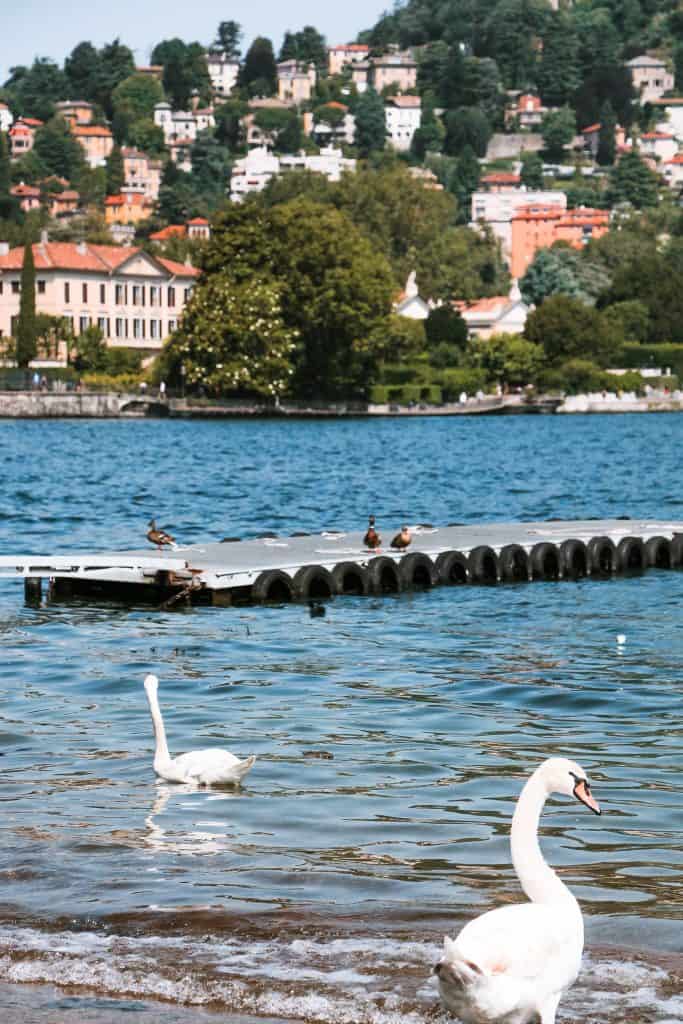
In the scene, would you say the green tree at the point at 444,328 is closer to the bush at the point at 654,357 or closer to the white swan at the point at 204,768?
the bush at the point at 654,357

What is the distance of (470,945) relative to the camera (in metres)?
8.17

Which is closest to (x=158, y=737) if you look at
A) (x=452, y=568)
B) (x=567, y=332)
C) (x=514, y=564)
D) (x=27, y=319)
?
(x=452, y=568)

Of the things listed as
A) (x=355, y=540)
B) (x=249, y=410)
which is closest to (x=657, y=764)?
(x=355, y=540)

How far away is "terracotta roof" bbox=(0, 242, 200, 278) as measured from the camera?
449 ft

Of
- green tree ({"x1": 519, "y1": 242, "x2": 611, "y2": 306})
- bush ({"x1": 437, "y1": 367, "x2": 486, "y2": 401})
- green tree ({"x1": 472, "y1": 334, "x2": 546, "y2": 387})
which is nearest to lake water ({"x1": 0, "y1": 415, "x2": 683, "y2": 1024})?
bush ({"x1": 437, "y1": 367, "x2": 486, "y2": 401})

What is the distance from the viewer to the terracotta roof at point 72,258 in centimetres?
13675

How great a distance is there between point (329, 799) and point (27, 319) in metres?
113

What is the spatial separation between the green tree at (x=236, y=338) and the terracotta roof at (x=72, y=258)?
19.4 metres

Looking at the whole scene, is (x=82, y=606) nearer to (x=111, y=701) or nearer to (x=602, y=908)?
(x=111, y=701)

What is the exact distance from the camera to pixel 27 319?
12469 centimetres

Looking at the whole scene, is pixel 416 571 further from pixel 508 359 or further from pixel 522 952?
pixel 508 359

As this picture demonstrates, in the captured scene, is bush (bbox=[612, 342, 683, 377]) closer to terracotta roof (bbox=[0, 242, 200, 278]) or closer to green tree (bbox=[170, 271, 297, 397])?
terracotta roof (bbox=[0, 242, 200, 278])

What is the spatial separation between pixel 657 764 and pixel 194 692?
18.1 feet

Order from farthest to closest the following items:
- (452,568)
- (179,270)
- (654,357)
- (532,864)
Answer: (654,357) → (179,270) → (452,568) → (532,864)
